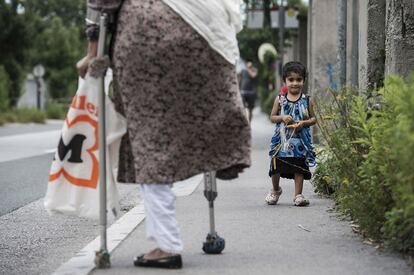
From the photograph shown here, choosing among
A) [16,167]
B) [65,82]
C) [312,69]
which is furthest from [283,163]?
[65,82]

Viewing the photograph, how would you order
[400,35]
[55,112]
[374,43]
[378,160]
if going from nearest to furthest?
[378,160], [400,35], [374,43], [55,112]

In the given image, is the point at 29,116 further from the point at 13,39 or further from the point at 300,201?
the point at 300,201

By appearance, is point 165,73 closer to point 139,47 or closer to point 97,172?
point 139,47

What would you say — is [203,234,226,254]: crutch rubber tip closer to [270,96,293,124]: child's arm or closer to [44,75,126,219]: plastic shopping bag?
[44,75,126,219]: plastic shopping bag

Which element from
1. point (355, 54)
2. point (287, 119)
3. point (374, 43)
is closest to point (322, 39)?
point (355, 54)

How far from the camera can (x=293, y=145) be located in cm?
845

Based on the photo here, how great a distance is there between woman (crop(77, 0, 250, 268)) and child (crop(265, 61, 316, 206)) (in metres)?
3.07

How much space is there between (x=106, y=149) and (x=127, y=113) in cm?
27

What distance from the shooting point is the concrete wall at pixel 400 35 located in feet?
22.8

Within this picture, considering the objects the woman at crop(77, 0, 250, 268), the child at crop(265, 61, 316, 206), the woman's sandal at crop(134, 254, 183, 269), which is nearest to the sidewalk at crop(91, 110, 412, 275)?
the woman's sandal at crop(134, 254, 183, 269)

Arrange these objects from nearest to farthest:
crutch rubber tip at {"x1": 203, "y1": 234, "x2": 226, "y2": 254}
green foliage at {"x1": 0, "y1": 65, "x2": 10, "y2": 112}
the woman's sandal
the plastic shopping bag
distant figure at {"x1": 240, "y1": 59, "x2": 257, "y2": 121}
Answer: the woman's sandal, the plastic shopping bag, crutch rubber tip at {"x1": 203, "y1": 234, "x2": 226, "y2": 254}, distant figure at {"x1": 240, "y1": 59, "x2": 257, "y2": 121}, green foliage at {"x1": 0, "y1": 65, "x2": 10, "y2": 112}

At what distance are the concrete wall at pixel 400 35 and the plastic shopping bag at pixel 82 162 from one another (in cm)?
249

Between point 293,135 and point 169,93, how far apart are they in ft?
11.1

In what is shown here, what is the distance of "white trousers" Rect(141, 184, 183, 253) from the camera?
5188mm
